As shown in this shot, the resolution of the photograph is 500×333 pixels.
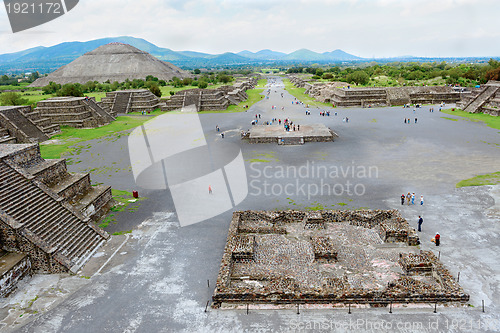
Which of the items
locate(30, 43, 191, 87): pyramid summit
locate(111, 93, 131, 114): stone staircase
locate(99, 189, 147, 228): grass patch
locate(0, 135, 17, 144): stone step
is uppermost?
locate(30, 43, 191, 87): pyramid summit

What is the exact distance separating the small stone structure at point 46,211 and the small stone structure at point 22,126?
23442mm

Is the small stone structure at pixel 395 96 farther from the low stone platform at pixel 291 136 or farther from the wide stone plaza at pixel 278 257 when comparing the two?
the wide stone plaza at pixel 278 257

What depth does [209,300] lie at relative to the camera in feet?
41.5

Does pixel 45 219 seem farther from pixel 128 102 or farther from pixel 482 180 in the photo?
pixel 128 102

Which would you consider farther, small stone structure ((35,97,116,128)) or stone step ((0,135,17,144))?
small stone structure ((35,97,116,128))

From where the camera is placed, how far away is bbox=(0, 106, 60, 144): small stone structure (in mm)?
38938

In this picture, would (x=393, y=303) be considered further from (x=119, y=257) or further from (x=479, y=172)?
(x=479, y=172)

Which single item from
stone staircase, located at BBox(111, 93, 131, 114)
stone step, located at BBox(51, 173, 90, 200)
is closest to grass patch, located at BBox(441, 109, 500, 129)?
stone step, located at BBox(51, 173, 90, 200)

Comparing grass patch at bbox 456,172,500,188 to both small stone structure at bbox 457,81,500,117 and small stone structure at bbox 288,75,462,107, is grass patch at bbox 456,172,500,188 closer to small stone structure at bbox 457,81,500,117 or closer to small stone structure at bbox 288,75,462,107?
small stone structure at bbox 457,81,500,117

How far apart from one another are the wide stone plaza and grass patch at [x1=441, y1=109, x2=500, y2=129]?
14.6 meters

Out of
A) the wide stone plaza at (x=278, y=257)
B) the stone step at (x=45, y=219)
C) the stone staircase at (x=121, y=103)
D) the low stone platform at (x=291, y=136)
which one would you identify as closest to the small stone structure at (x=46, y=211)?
the stone step at (x=45, y=219)

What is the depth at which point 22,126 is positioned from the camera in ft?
134

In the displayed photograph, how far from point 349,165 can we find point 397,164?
4501 mm

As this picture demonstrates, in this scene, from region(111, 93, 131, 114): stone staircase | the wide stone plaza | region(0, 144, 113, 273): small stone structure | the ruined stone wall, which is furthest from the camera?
region(111, 93, 131, 114): stone staircase
